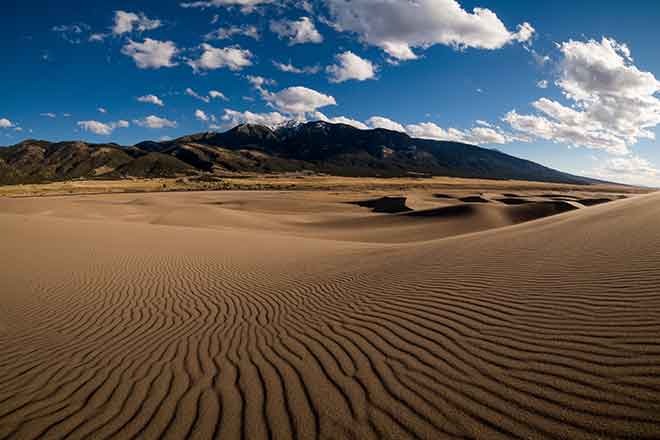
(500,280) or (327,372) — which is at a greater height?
(500,280)

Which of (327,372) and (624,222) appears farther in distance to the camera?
(624,222)

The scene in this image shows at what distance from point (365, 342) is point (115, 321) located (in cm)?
467

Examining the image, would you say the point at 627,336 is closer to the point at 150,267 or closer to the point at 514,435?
the point at 514,435

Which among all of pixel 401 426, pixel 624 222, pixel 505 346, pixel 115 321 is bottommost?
pixel 115 321

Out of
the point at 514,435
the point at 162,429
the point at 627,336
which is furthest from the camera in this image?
the point at 627,336

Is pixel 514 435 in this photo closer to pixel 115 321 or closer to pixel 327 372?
pixel 327 372

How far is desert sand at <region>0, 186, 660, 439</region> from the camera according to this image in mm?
2885

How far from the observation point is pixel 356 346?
429cm

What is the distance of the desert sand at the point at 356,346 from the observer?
288cm

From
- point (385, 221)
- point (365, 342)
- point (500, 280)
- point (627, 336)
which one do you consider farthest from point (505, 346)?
point (385, 221)

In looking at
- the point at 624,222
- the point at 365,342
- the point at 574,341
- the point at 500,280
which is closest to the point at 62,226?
the point at 365,342

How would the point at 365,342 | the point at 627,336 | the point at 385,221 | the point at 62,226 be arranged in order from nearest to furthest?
the point at 627,336, the point at 365,342, the point at 62,226, the point at 385,221

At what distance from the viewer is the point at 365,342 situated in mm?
4363

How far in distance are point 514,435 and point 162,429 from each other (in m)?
2.99
